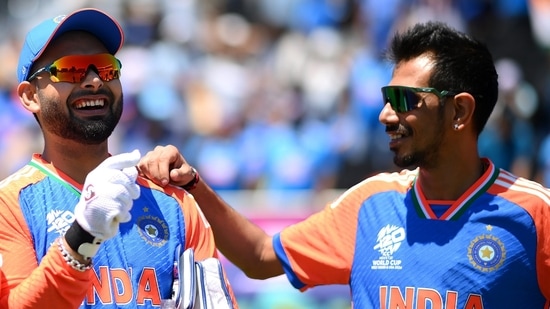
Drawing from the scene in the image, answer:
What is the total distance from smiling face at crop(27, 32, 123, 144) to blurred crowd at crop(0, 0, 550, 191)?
22.4ft

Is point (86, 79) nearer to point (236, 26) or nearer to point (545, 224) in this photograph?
point (545, 224)

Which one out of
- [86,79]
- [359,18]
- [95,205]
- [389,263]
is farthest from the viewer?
[359,18]

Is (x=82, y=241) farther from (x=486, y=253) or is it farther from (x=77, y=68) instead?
(x=486, y=253)

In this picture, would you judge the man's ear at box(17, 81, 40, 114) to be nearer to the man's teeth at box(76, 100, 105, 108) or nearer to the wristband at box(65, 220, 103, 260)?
the man's teeth at box(76, 100, 105, 108)

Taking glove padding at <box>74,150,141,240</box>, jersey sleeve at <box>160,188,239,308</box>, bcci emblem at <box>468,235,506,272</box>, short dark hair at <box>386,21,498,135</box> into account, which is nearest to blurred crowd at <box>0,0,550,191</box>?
short dark hair at <box>386,21,498,135</box>

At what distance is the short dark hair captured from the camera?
412cm

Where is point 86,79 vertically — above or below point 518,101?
above

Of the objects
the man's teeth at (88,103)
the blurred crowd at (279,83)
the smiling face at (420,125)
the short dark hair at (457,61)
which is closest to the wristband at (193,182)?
the man's teeth at (88,103)

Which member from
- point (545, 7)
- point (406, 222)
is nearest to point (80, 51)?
point (406, 222)

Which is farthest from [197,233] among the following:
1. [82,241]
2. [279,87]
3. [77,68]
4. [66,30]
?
[279,87]

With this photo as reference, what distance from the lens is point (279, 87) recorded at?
11375 mm

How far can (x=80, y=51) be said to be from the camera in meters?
3.83

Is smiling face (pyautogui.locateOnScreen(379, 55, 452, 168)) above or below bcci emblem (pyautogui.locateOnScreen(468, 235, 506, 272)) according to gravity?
above

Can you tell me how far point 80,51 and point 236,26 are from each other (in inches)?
323
